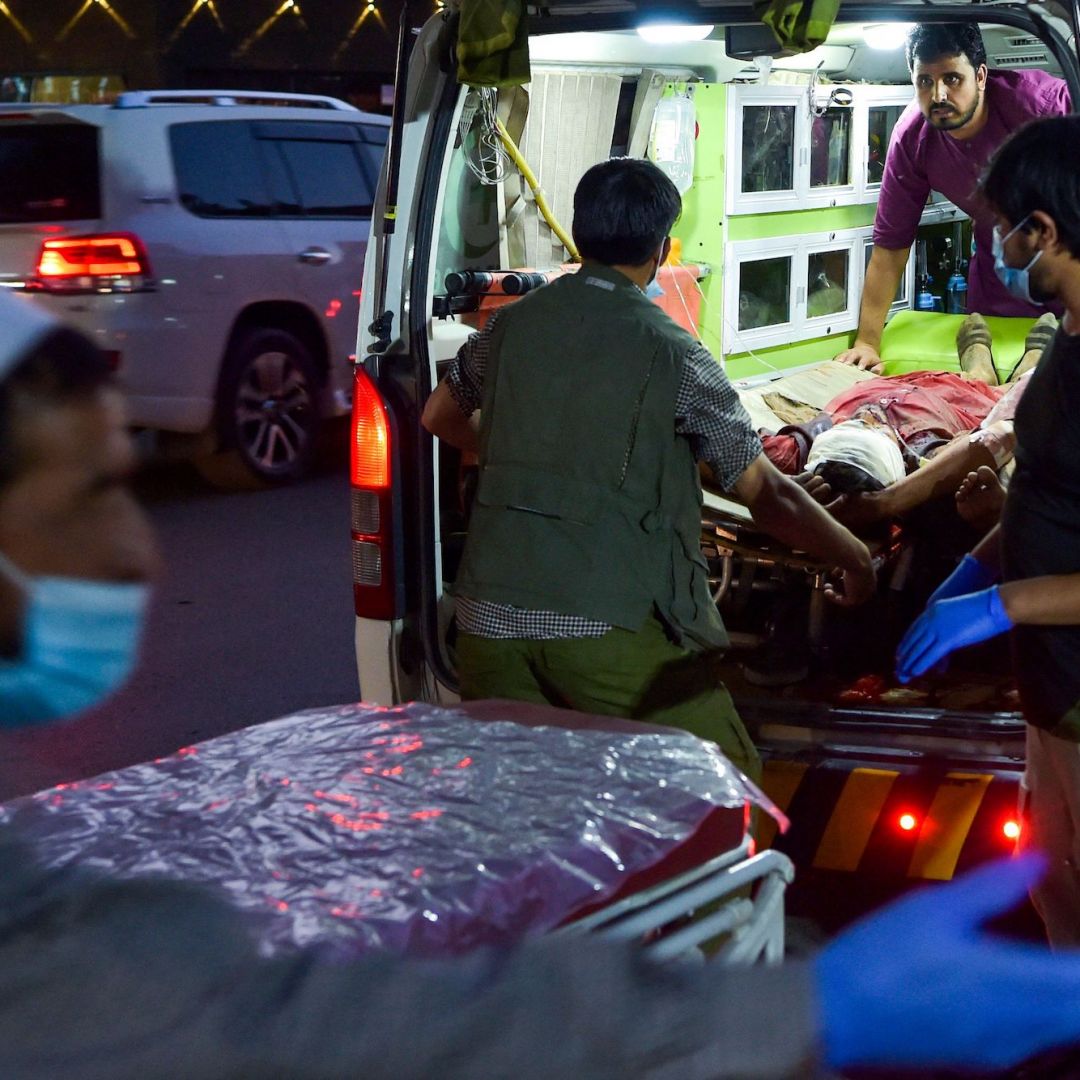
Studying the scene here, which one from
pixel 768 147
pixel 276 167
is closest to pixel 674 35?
pixel 768 147

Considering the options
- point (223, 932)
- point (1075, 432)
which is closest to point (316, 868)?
point (223, 932)

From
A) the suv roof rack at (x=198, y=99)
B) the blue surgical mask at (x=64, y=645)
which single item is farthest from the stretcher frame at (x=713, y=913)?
the suv roof rack at (x=198, y=99)

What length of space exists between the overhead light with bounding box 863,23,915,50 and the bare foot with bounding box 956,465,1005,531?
2380 mm

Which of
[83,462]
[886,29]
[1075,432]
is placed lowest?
[1075,432]

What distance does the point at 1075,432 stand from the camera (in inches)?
102

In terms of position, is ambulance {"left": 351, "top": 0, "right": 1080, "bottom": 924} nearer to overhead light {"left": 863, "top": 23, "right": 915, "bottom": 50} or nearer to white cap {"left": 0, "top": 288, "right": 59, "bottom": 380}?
overhead light {"left": 863, "top": 23, "right": 915, "bottom": 50}

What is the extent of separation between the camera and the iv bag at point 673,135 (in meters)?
5.26

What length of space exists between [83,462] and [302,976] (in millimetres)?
530

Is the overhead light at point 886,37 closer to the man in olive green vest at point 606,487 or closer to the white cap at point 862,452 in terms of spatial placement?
the white cap at point 862,452

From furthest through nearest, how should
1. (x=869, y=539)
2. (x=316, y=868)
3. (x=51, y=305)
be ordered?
(x=51, y=305) → (x=869, y=539) → (x=316, y=868)

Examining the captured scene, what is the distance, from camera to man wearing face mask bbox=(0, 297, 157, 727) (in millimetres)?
1394

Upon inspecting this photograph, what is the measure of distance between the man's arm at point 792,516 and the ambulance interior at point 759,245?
0.61m

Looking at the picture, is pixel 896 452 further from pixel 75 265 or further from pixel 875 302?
pixel 75 265

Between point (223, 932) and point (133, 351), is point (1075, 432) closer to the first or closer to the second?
point (223, 932)
